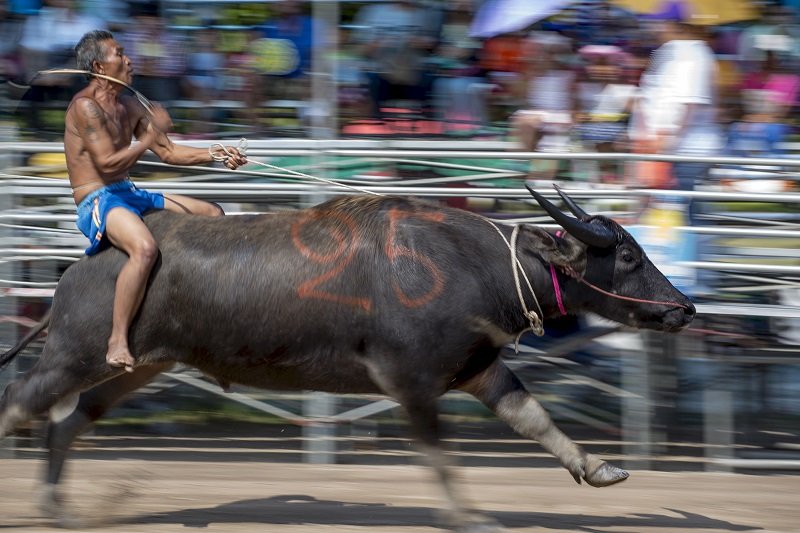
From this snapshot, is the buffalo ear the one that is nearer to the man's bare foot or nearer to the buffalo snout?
the buffalo snout

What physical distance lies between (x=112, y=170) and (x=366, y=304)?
1.34 metres

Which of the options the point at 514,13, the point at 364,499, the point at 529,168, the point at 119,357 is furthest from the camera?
the point at 514,13

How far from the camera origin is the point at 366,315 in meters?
5.25

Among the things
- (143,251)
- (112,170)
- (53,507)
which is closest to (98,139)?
(112,170)

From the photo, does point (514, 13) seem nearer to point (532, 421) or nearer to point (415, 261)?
point (415, 261)

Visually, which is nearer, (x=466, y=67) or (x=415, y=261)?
(x=415, y=261)

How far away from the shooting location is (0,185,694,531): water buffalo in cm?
523

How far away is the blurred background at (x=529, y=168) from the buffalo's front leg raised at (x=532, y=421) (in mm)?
1884

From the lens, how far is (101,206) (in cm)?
542

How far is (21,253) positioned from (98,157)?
2.38m

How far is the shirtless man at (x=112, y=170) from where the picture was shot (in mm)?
5250

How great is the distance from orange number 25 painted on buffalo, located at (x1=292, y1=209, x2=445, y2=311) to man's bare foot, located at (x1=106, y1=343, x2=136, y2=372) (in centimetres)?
81

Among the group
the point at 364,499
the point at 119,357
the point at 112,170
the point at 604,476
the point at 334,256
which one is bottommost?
the point at 364,499

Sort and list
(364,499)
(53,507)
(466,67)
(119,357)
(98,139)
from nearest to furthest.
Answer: (119,357)
(98,139)
(53,507)
(364,499)
(466,67)
